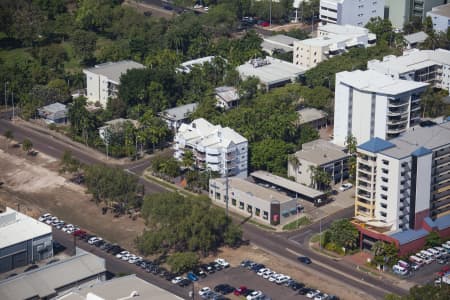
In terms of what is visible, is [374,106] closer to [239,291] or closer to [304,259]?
[304,259]

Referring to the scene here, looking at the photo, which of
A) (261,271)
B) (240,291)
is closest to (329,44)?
(261,271)

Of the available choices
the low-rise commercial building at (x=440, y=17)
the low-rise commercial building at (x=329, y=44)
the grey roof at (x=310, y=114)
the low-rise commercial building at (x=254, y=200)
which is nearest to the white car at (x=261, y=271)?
the low-rise commercial building at (x=254, y=200)

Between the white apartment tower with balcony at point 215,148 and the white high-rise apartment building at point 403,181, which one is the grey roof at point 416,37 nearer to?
the white apartment tower with balcony at point 215,148

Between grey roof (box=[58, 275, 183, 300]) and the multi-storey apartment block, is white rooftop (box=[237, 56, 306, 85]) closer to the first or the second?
the multi-storey apartment block

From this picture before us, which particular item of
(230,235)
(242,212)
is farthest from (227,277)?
(242,212)

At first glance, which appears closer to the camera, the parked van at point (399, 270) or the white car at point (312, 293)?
the white car at point (312, 293)

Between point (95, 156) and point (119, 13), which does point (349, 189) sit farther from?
point (119, 13)
